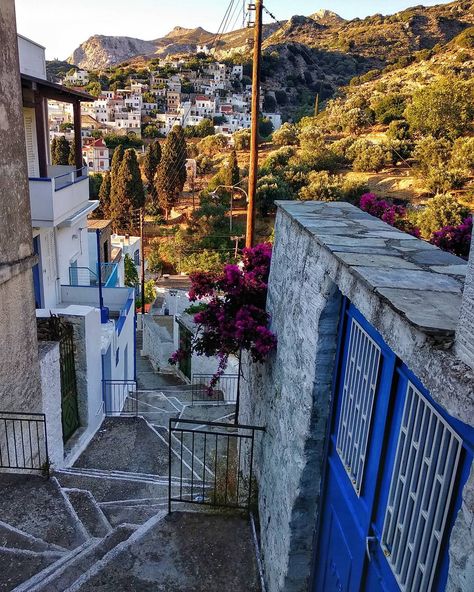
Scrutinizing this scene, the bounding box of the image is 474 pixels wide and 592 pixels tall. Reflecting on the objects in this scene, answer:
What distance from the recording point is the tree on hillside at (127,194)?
37.8m

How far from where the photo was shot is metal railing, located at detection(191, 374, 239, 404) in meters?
13.5

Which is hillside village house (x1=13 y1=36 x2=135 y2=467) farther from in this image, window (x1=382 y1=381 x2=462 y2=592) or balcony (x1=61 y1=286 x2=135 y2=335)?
window (x1=382 y1=381 x2=462 y2=592)

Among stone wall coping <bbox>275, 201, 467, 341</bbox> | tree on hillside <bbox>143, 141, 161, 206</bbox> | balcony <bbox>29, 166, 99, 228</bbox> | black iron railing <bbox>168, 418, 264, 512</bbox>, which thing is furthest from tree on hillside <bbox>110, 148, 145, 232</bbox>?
stone wall coping <bbox>275, 201, 467, 341</bbox>

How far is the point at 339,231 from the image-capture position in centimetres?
424

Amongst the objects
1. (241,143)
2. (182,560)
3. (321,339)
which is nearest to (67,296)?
(182,560)

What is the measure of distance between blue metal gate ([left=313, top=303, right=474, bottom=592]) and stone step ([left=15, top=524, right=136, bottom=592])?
2.16 metres

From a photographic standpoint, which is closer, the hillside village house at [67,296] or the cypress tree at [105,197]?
the hillside village house at [67,296]

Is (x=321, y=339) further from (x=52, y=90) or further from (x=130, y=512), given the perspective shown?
(x=52, y=90)

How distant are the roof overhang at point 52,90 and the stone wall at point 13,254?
3.12m

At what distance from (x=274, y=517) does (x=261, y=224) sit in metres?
30.3

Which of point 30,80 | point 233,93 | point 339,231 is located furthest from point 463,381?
point 233,93

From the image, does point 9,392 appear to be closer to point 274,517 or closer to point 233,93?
point 274,517

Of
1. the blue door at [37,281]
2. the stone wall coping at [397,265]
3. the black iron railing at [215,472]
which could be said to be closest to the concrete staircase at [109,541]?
the black iron railing at [215,472]

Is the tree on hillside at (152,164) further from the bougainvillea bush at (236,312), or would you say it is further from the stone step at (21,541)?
the stone step at (21,541)
